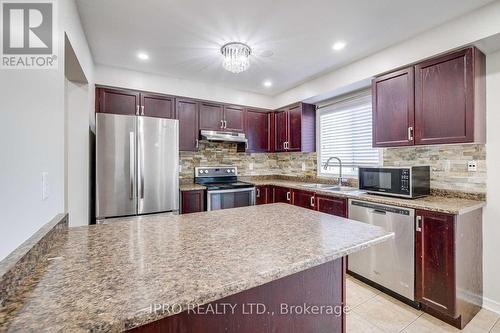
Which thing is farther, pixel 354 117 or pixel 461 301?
pixel 354 117

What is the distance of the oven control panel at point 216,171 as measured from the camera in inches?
157

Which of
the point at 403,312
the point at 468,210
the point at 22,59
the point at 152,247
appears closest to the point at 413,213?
the point at 468,210

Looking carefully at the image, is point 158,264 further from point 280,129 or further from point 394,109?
point 280,129

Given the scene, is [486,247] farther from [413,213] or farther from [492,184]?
[413,213]

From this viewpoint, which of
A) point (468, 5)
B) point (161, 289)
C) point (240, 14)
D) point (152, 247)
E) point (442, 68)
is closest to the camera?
point (161, 289)

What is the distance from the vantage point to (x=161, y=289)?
0.69 metres

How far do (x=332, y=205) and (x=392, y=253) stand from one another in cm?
79

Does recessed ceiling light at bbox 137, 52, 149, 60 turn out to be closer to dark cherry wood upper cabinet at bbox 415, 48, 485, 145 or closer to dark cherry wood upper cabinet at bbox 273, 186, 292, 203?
dark cherry wood upper cabinet at bbox 273, 186, 292, 203

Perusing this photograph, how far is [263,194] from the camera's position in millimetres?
3969

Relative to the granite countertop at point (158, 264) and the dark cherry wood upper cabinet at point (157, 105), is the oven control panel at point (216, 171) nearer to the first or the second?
the dark cherry wood upper cabinet at point (157, 105)

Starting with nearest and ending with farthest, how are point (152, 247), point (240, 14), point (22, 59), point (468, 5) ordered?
point (152, 247), point (22, 59), point (468, 5), point (240, 14)

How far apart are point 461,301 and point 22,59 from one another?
3.33 metres

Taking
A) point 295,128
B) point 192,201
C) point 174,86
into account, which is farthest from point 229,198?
point 174,86

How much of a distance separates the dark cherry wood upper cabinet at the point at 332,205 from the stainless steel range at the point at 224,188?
1.11 metres
